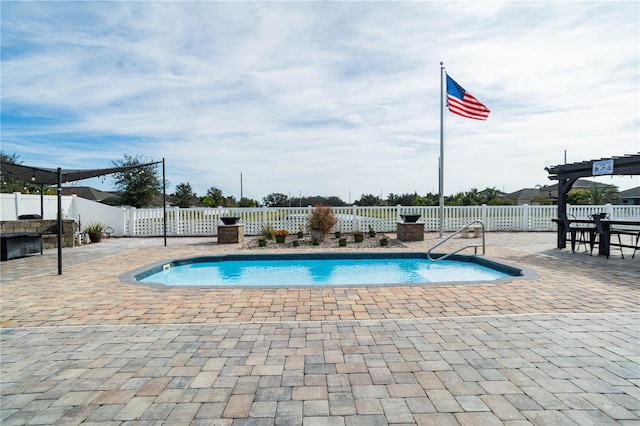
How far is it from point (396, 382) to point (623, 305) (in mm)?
3546

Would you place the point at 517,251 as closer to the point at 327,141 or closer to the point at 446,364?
the point at 446,364

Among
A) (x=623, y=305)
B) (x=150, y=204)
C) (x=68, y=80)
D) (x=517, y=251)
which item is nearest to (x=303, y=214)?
(x=517, y=251)

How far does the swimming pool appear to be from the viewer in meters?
7.03

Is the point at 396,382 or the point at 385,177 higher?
the point at 385,177

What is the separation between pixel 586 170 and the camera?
27.2ft

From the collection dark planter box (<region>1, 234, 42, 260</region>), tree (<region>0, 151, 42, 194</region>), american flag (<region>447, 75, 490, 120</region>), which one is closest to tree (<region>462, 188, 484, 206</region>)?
american flag (<region>447, 75, 490, 120</region>)

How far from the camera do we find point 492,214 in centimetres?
1410

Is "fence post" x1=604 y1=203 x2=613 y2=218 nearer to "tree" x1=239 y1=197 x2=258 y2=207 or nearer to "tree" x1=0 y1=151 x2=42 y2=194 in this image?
"tree" x1=239 y1=197 x2=258 y2=207

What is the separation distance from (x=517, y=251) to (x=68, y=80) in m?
13.0

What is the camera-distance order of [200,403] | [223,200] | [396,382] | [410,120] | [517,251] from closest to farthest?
[200,403], [396,382], [517,251], [410,120], [223,200]

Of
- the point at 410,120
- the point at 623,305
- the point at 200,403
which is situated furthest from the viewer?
the point at 410,120

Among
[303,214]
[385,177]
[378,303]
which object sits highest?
[385,177]

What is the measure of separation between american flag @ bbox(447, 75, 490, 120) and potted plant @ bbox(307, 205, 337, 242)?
5372mm

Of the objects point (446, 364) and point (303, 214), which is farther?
point (303, 214)
